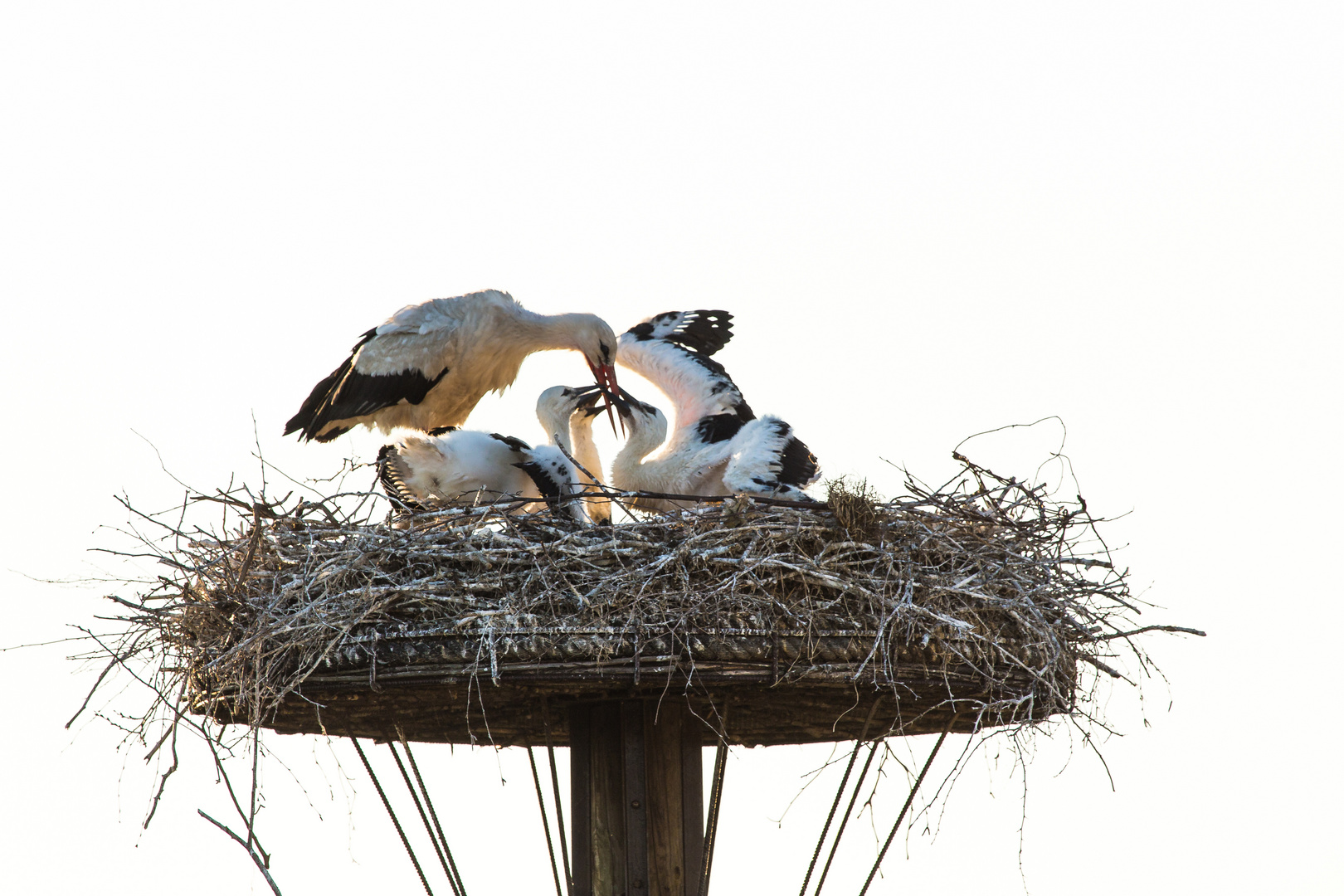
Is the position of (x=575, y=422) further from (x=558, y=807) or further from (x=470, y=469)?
(x=558, y=807)

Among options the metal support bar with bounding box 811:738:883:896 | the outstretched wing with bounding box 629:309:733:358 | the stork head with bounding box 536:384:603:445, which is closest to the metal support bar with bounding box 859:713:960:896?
the metal support bar with bounding box 811:738:883:896

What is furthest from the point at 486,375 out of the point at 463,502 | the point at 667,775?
the point at 667,775

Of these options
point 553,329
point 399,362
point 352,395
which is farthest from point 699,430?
point 352,395

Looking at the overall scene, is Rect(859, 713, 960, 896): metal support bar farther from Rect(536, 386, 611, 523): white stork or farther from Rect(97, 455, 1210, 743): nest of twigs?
Rect(536, 386, 611, 523): white stork

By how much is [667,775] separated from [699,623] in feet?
2.82

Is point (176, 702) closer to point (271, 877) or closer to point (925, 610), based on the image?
point (271, 877)

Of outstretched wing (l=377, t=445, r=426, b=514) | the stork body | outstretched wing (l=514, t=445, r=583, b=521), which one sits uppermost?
the stork body

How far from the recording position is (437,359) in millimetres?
6109

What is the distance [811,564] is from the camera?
389 centimetres

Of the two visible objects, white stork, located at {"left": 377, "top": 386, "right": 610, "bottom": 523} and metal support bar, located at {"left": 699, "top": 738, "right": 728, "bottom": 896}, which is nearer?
metal support bar, located at {"left": 699, "top": 738, "right": 728, "bottom": 896}

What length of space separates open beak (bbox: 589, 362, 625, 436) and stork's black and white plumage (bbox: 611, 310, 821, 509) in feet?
0.29

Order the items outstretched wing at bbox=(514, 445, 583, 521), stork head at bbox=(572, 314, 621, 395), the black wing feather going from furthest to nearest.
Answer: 1. stork head at bbox=(572, 314, 621, 395)
2. the black wing feather
3. outstretched wing at bbox=(514, 445, 583, 521)

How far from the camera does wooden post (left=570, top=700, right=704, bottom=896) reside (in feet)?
14.2

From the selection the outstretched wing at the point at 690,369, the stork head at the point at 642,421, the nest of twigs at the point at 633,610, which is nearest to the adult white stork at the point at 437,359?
the stork head at the point at 642,421
